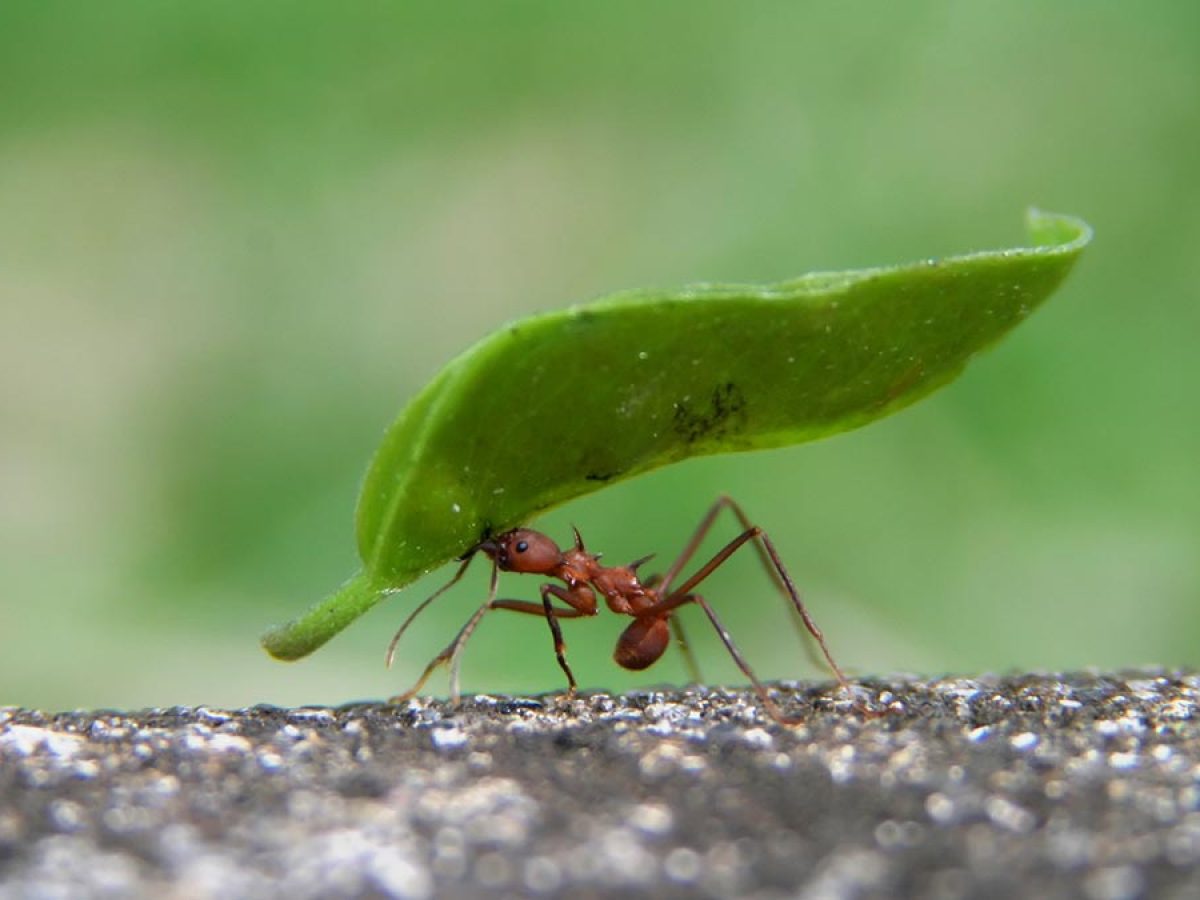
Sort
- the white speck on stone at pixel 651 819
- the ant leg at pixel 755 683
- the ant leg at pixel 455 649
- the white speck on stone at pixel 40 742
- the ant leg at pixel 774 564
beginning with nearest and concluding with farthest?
the white speck on stone at pixel 651 819, the white speck on stone at pixel 40 742, the ant leg at pixel 755 683, the ant leg at pixel 455 649, the ant leg at pixel 774 564

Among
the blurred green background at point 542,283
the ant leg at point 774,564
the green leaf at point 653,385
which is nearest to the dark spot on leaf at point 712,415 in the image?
the green leaf at point 653,385

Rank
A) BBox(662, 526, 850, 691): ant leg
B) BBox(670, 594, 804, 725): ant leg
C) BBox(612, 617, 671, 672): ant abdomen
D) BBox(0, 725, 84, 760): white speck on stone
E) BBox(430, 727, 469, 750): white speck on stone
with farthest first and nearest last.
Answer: BBox(612, 617, 671, 672): ant abdomen
BBox(662, 526, 850, 691): ant leg
BBox(670, 594, 804, 725): ant leg
BBox(430, 727, 469, 750): white speck on stone
BBox(0, 725, 84, 760): white speck on stone

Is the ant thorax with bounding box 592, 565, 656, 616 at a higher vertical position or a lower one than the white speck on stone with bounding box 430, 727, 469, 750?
higher

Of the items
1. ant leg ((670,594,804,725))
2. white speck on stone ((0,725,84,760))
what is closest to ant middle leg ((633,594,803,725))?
ant leg ((670,594,804,725))

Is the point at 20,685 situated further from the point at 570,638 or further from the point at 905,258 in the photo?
the point at 905,258

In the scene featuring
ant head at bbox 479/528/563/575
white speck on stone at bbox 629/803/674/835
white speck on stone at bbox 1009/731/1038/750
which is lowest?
white speck on stone at bbox 1009/731/1038/750

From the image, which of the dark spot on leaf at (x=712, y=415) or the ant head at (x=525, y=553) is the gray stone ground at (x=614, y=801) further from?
the ant head at (x=525, y=553)

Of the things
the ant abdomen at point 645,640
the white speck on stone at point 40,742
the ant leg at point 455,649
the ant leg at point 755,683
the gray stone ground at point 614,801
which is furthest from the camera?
the ant abdomen at point 645,640

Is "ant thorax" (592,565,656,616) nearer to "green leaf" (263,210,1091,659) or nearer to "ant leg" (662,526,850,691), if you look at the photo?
"ant leg" (662,526,850,691)
